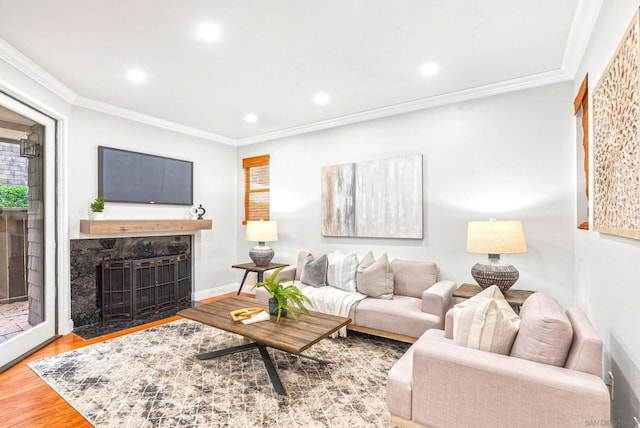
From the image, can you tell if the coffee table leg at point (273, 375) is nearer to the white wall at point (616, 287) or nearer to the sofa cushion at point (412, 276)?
the sofa cushion at point (412, 276)

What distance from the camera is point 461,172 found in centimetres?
351

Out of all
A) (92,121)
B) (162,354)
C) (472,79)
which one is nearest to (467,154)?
(472,79)

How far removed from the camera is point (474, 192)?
11.3 feet

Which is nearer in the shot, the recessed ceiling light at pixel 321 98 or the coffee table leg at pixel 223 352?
the coffee table leg at pixel 223 352

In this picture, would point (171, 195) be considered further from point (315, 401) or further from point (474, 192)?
point (474, 192)

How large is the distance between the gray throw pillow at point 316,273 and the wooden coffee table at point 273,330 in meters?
0.89

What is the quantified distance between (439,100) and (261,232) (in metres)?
2.85

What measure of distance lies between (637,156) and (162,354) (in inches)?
141

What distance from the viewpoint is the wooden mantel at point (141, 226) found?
11.9 ft

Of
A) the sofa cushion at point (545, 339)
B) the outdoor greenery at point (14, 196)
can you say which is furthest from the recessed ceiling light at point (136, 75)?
the sofa cushion at point (545, 339)

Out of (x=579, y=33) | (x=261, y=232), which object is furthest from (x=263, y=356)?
(x=579, y=33)

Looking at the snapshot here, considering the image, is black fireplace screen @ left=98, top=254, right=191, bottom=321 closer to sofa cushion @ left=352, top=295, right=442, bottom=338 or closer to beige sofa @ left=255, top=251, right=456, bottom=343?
beige sofa @ left=255, top=251, right=456, bottom=343

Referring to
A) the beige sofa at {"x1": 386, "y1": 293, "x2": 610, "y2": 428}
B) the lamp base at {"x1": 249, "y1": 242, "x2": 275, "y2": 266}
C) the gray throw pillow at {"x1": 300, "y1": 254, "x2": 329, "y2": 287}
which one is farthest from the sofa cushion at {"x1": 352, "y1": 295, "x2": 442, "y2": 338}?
the lamp base at {"x1": 249, "y1": 242, "x2": 275, "y2": 266}

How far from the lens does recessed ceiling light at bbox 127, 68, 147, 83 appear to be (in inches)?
117
